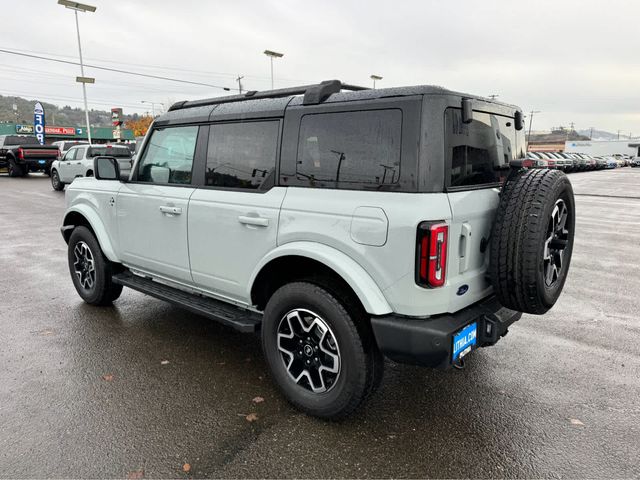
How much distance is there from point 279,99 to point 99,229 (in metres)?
2.59

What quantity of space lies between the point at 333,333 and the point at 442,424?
924mm

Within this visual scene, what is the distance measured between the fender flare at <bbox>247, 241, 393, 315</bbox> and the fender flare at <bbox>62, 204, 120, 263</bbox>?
2.56 m

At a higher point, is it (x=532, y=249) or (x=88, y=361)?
(x=532, y=249)

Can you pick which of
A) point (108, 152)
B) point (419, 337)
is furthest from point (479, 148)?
point (108, 152)

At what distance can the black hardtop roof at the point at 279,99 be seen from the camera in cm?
263

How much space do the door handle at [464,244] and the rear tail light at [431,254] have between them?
0.18 metres

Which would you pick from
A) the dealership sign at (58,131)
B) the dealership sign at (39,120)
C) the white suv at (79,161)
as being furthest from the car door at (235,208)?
the dealership sign at (58,131)

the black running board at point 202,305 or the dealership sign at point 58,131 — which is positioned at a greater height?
the dealership sign at point 58,131

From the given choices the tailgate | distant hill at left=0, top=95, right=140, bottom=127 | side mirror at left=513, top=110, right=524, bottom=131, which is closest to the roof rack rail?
the tailgate

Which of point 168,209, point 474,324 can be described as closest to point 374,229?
point 474,324

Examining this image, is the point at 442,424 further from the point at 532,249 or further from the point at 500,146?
the point at 500,146

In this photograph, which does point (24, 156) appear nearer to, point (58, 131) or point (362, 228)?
point (362, 228)

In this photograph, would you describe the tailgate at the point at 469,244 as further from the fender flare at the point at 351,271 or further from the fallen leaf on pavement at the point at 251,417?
the fallen leaf on pavement at the point at 251,417

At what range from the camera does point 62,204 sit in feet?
46.2
